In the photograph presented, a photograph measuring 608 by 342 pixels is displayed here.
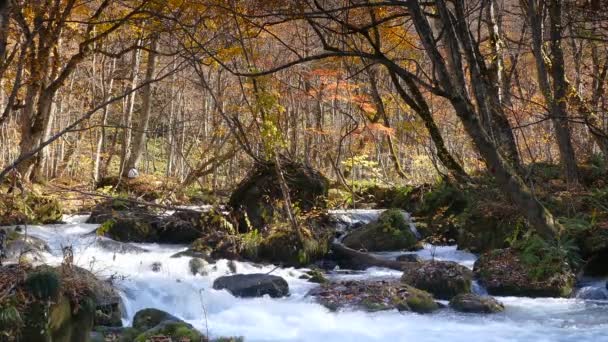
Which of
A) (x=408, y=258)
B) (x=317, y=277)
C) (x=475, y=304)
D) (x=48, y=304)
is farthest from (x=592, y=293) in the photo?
(x=48, y=304)

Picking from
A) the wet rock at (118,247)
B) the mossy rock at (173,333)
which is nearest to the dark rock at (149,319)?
the mossy rock at (173,333)

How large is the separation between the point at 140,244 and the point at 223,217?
6.68 feet

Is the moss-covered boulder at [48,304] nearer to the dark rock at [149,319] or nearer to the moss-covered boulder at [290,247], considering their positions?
the dark rock at [149,319]

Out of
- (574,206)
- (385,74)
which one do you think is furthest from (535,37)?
(385,74)

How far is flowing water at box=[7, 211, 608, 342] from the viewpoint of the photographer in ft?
23.3

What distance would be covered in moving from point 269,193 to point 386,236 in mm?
2720

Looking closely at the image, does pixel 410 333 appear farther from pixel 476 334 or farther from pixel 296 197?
pixel 296 197

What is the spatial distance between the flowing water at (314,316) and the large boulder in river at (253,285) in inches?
6.3

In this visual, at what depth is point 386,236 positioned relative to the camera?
41.7ft

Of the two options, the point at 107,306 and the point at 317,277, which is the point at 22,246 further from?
the point at 317,277

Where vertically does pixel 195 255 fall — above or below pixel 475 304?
above

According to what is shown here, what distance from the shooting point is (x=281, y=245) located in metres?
11.4

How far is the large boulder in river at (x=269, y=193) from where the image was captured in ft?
40.1

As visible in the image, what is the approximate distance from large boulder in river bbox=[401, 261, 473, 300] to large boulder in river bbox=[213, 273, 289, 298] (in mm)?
2001
